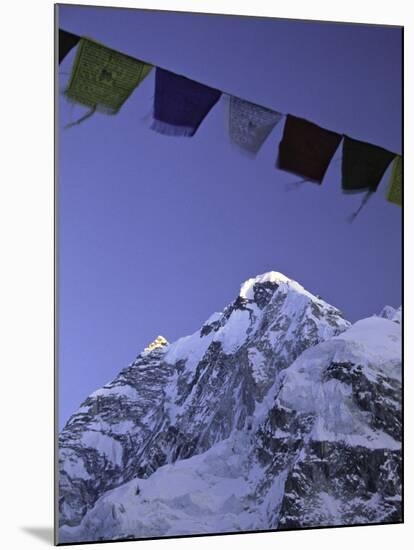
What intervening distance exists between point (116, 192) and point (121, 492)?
126 cm

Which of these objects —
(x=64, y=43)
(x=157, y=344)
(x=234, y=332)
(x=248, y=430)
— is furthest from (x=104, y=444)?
(x=64, y=43)

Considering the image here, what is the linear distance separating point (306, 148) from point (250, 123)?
30 cm

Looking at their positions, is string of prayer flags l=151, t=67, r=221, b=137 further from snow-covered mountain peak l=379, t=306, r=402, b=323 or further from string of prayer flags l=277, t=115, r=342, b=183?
snow-covered mountain peak l=379, t=306, r=402, b=323

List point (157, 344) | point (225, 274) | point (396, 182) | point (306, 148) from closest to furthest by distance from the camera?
point (157, 344) → point (225, 274) → point (306, 148) → point (396, 182)

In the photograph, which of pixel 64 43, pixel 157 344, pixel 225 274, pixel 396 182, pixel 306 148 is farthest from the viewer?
pixel 396 182

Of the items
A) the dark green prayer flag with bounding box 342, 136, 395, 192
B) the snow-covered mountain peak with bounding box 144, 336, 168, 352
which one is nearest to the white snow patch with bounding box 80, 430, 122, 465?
the snow-covered mountain peak with bounding box 144, 336, 168, 352

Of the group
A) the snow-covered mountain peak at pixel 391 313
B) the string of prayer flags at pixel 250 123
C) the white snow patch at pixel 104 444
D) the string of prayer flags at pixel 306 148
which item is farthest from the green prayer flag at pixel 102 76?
the snow-covered mountain peak at pixel 391 313

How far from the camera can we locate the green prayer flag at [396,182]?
6.46 metres

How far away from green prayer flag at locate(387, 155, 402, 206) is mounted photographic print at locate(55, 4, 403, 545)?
0.03 feet

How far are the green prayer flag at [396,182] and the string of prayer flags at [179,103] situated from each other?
0.90m

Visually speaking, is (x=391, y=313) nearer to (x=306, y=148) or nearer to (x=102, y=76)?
(x=306, y=148)

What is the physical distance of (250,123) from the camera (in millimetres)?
6227

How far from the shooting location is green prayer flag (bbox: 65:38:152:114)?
5.94 m

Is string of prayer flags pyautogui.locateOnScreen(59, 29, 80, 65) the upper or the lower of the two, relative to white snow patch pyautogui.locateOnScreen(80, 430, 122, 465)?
upper
